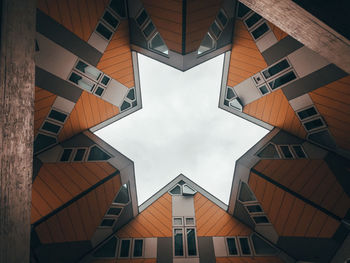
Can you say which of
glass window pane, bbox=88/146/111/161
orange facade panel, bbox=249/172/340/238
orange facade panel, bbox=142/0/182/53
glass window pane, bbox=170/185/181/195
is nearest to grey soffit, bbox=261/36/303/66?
orange facade panel, bbox=142/0/182/53

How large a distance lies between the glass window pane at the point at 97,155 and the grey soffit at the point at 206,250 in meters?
7.95

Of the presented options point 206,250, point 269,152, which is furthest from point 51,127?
point 269,152

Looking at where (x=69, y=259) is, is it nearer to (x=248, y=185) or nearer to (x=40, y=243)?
(x=40, y=243)

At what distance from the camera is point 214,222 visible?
561 inches

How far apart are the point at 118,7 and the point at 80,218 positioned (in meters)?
11.3

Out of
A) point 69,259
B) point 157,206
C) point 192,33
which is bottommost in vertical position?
point 69,259

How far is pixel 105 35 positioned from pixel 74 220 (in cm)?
964

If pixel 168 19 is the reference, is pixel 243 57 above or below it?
above

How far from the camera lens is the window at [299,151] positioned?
1173 cm

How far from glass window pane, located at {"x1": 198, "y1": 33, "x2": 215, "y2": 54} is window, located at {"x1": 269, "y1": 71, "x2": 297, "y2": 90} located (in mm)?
4213

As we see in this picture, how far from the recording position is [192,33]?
1089cm

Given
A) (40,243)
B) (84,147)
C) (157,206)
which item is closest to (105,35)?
(84,147)

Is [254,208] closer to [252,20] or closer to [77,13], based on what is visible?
[252,20]

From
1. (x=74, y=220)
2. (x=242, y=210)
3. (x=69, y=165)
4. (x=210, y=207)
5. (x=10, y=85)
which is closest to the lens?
(x=10, y=85)
